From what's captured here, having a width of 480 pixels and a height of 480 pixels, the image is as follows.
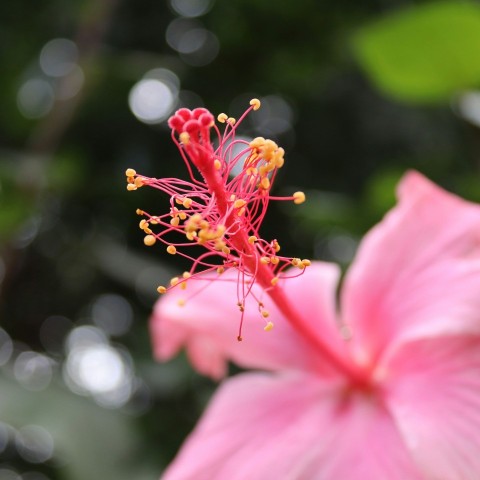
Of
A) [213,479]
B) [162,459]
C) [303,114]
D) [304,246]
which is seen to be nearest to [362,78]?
[303,114]

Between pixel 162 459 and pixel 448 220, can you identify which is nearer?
pixel 448 220

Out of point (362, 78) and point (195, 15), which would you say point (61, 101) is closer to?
point (195, 15)

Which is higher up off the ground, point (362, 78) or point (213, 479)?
point (362, 78)

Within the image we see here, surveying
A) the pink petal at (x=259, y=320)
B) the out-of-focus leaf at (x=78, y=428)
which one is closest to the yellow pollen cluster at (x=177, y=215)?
the pink petal at (x=259, y=320)

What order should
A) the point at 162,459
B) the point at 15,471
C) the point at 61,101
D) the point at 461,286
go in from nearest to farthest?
the point at 461,286, the point at 162,459, the point at 61,101, the point at 15,471

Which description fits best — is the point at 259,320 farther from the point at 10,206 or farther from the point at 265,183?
the point at 10,206

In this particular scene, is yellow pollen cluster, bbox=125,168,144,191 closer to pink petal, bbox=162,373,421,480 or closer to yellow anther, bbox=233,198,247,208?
yellow anther, bbox=233,198,247,208

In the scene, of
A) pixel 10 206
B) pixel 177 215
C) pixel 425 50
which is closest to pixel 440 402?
pixel 177 215
